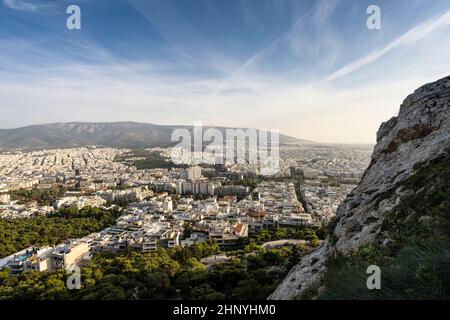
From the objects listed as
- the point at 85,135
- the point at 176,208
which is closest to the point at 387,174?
the point at 176,208

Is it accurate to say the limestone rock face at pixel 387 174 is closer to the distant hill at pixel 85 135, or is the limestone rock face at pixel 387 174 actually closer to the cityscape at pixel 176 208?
the cityscape at pixel 176 208

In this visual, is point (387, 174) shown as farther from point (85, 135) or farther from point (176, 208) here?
point (85, 135)

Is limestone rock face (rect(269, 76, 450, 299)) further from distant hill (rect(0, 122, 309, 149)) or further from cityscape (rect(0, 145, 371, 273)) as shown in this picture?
distant hill (rect(0, 122, 309, 149))

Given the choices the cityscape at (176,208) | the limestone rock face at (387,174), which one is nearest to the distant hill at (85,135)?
the cityscape at (176,208)

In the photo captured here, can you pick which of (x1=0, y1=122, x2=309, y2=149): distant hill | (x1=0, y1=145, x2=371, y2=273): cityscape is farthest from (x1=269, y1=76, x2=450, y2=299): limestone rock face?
(x1=0, y1=122, x2=309, y2=149): distant hill

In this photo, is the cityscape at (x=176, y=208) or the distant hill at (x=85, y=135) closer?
the cityscape at (x=176, y=208)

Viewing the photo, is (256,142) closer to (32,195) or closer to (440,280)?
(32,195)
